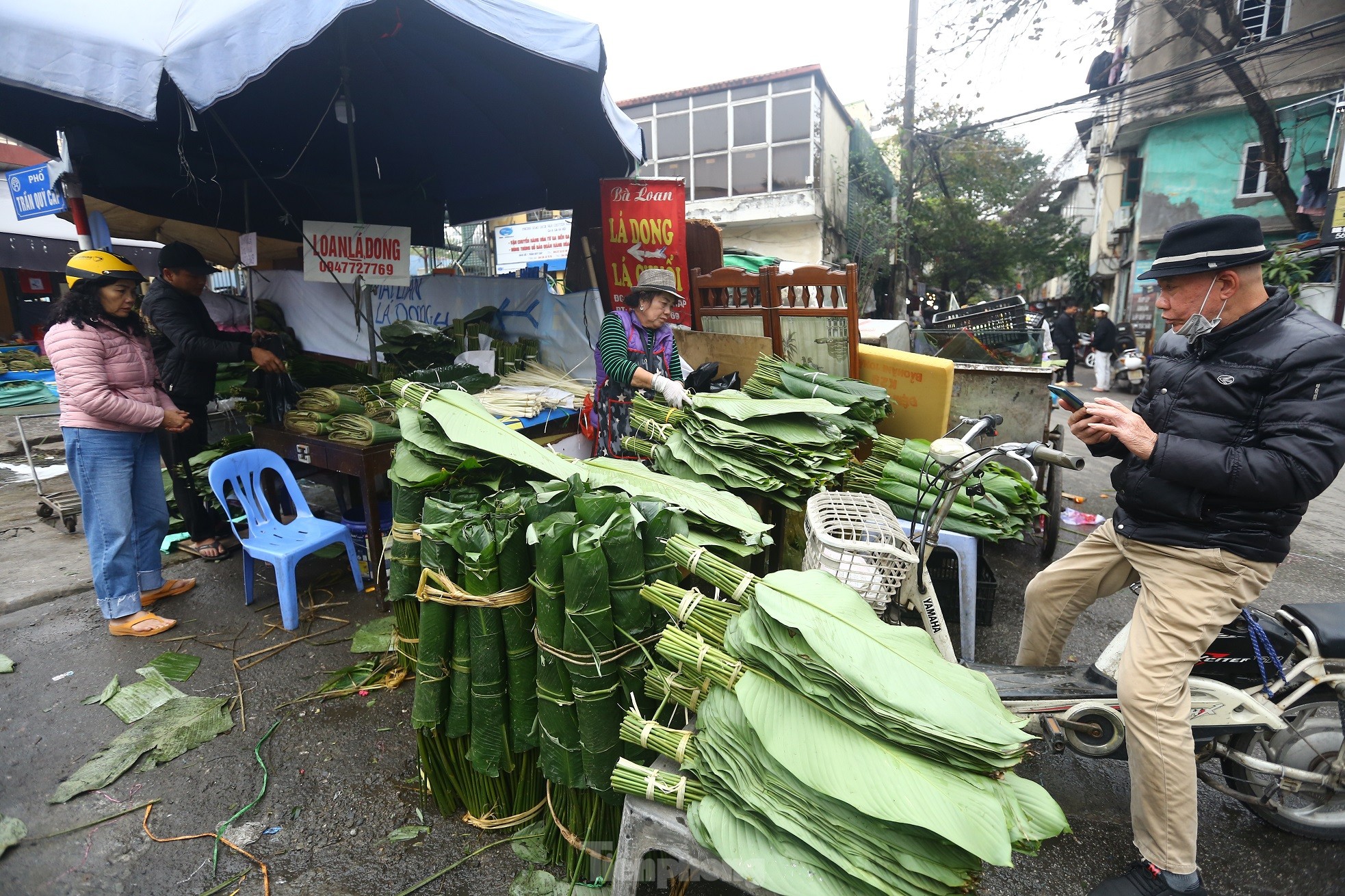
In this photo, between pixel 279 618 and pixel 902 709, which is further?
pixel 279 618

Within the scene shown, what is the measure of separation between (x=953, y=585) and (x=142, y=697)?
426 centimetres

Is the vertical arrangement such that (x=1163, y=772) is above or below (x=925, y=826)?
below

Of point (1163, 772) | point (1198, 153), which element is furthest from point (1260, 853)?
point (1198, 153)

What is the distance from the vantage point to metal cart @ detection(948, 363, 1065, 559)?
466 cm

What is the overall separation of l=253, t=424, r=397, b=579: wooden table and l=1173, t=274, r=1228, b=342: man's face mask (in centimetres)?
382

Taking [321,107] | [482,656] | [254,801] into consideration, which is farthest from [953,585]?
[321,107]

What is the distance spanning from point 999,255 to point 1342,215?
49.3ft

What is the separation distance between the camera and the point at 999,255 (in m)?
25.3

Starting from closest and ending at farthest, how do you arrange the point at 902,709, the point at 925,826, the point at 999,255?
1. the point at 925,826
2. the point at 902,709
3. the point at 999,255

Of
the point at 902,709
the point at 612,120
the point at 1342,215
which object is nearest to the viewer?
the point at 902,709

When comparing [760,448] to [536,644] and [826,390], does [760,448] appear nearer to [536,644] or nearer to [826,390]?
[826,390]

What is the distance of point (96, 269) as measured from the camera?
3488 mm

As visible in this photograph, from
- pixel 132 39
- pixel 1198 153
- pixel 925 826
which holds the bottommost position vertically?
pixel 925 826

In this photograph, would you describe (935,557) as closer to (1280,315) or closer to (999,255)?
(1280,315)
